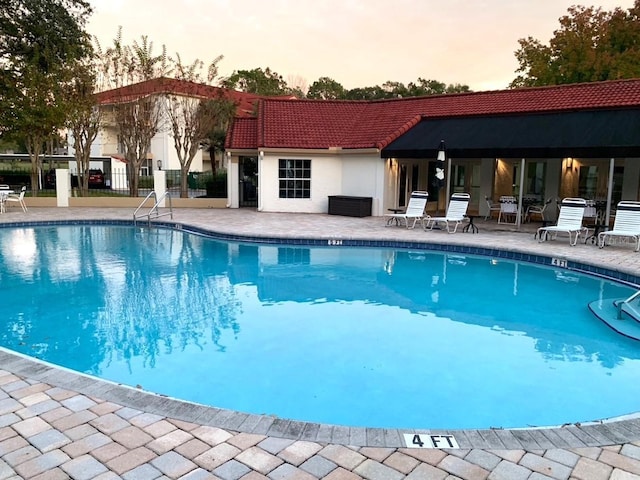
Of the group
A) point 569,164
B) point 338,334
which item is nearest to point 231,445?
point 338,334

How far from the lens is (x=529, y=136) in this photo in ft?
55.1

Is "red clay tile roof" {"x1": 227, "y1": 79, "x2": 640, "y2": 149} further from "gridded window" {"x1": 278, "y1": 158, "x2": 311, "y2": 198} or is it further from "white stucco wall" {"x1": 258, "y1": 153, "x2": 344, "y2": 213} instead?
"gridded window" {"x1": 278, "y1": 158, "x2": 311, "y2": 198}

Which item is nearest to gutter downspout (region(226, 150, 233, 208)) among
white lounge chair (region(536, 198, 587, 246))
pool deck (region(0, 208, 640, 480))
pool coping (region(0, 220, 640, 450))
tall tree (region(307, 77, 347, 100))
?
white lounge chair (region(536, 198, 587, 246))

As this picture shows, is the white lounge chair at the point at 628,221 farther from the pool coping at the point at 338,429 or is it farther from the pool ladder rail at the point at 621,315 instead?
the pool coping at the point at 338,429

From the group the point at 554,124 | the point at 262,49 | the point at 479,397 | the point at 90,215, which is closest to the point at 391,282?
the point at 479,397

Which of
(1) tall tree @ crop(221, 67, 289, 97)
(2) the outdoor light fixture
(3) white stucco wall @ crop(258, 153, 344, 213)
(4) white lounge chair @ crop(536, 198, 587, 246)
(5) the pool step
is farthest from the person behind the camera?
(1) tall tree @ crop(221, 67, 289, 97)

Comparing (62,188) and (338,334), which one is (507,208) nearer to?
(338,334)

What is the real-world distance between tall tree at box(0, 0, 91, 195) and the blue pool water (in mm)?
10583

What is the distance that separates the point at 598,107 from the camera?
55.0 ft

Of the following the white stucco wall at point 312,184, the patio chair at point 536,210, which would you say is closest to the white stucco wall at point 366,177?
the white stucco wall at point 312,184

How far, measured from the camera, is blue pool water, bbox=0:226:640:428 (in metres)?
5.14

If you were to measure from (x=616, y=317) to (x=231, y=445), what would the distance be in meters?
6.91

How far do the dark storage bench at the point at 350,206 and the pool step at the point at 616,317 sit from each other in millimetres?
11473

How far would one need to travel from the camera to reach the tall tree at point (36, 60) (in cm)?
2022
